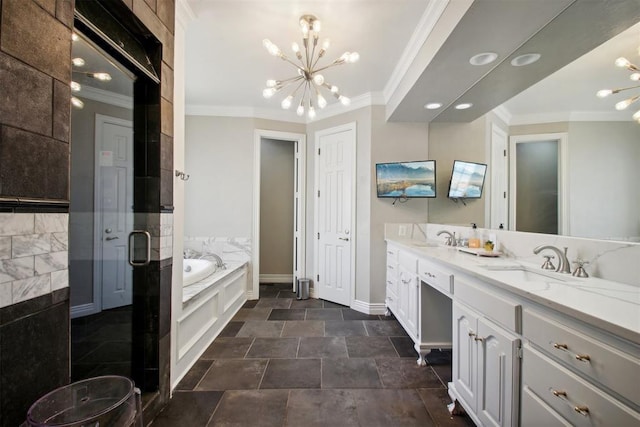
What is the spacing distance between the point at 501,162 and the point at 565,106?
0.53m

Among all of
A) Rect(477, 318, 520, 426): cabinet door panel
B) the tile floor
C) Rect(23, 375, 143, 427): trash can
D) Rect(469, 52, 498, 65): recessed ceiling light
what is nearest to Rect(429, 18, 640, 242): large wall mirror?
Rect(469, 52, 498, 65): recessed ceiling light

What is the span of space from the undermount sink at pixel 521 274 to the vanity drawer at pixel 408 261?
73 centimetres

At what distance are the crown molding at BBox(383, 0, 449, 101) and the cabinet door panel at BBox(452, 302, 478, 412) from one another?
6.29 ft

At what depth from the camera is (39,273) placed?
2.78 ft

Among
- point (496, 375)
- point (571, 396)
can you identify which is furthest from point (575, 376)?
point (496, 375)

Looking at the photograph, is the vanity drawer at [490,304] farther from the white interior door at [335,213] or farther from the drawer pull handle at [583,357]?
the white interior door at [335,213]

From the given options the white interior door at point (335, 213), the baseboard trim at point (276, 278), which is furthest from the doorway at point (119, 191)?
the baseboard trim at point (276, 278)

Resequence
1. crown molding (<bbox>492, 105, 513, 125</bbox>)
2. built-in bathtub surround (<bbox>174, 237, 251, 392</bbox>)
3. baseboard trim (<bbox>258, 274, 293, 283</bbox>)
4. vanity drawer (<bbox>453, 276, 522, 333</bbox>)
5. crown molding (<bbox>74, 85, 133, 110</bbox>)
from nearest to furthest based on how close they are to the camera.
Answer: vanity drawer (<bbox>453, 276, 522, 333</bbox>), crown molding (<bbox>74, 85, 133, 110</bbox>), built-in bathtub surround (<bbox>174, 237, 251, 392</bbox>), crown molding (<bbox>492, 105, 513, 125</bbox>), baseboard trim (<bbox>258, 274, 293, 283</bbox>)

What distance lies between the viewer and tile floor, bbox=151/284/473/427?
1.56 meters

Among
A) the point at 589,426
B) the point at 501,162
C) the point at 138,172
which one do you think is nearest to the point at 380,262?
the point at 501,162

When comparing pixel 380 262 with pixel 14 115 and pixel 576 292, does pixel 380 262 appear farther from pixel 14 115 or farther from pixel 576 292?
pixel 14 115

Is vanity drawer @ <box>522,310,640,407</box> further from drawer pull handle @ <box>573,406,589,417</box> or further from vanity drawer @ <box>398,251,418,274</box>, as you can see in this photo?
vanity drawer @ <box>398,251,418,274</box>

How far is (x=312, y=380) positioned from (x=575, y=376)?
153 centimetres

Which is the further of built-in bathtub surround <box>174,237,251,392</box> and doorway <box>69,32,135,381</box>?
built-in bathtub surround <box>174,237,251,392</box>
